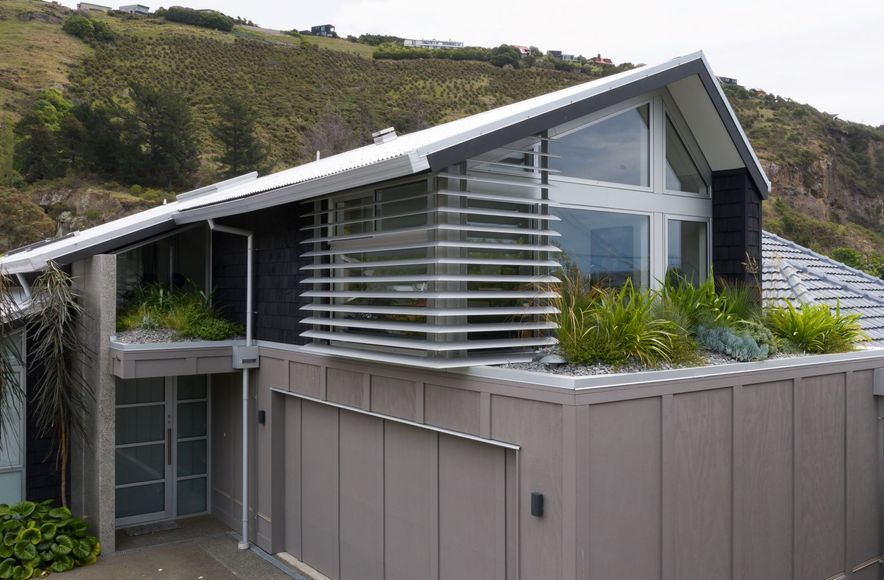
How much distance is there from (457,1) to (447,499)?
66.8 m

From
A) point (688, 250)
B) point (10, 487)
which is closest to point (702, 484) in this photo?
point (688, 250)

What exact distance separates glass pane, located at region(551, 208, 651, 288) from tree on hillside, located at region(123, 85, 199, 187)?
1006 inches

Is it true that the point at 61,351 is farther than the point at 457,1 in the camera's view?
No

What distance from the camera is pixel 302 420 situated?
7582mm

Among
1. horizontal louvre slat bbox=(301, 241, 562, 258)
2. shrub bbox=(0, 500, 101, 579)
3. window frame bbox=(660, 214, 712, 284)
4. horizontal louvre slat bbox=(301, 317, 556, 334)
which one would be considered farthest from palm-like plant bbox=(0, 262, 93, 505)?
window frame bbox=(660, 214, 712, 284)

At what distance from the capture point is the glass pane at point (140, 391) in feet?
29.3

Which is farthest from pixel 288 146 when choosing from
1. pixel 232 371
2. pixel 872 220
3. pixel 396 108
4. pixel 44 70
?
pixel 872 220

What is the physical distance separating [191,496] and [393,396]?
4952 mm

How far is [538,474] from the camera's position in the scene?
14.8 feet

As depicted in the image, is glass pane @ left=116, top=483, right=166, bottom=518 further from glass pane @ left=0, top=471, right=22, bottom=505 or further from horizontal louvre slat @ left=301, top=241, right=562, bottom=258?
horizontal louvre slat @ left=301, top=241, right=562, bottom=258

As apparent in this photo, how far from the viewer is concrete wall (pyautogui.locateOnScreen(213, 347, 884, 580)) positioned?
4391mm

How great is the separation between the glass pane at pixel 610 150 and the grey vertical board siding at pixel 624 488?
2.38 meters

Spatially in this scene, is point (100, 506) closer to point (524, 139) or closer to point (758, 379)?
point (524, 139)

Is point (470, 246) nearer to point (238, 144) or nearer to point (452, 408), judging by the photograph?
point (452, 408)
